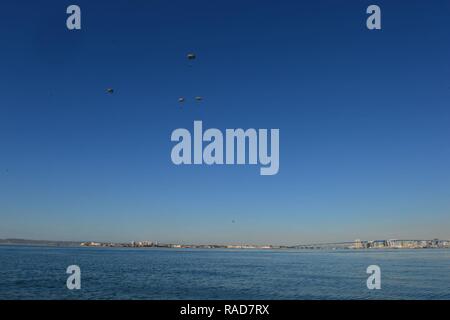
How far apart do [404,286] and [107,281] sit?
47.5 metres

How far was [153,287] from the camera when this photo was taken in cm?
6400

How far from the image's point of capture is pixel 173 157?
33.3 meters

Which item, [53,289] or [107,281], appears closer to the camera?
[53,289]
